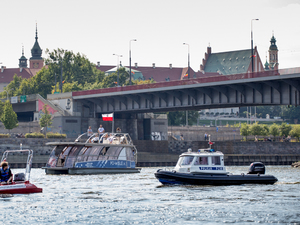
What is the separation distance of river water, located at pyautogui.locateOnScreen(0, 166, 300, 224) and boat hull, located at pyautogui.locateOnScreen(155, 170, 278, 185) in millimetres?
460

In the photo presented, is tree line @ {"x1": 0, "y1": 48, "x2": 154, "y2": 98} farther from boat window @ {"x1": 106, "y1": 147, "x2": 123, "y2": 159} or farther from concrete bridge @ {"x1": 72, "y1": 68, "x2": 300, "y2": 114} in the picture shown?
boat window @ {"x1": 106, "y1": 147, "x2": 123, "y2": 159}

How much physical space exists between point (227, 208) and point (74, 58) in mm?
123118

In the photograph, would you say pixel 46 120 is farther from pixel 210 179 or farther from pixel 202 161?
pixel 210 179

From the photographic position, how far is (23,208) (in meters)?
28.8

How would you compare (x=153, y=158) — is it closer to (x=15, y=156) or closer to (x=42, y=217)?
(x=15, y=156)

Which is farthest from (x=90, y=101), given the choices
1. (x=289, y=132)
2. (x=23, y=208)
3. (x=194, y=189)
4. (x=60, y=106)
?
(x=23, y=208)

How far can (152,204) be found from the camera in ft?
99.5

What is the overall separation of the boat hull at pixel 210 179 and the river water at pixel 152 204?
46 cm

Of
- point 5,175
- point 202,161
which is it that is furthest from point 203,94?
point 5,175

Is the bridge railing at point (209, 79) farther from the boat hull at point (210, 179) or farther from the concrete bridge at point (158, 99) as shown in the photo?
the boat hull at point (210, 179)

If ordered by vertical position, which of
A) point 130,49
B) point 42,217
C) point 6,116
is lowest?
point 42,217

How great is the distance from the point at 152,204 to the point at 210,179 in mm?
9575

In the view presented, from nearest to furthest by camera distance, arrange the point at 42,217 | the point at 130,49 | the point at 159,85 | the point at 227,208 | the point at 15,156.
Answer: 1. the point at 42,217
2. the point at 227,208
3. the point at 15,156
4. the point at 159,85
5. the point at 130,49

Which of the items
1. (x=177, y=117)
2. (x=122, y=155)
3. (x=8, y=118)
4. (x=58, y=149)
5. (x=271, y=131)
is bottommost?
(x=122, y=155)
